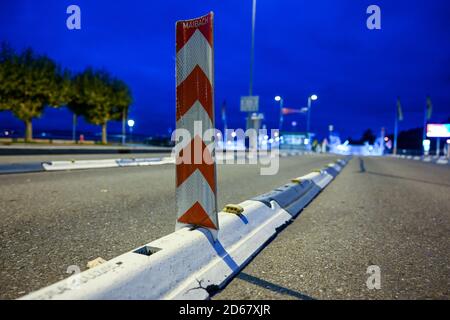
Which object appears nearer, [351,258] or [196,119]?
[196,119]

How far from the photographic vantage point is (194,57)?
98.8 inches

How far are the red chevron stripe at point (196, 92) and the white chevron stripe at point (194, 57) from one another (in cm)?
4

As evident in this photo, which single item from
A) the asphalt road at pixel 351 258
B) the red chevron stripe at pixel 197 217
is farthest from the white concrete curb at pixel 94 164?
the red chevron stripe at pixel 197 217

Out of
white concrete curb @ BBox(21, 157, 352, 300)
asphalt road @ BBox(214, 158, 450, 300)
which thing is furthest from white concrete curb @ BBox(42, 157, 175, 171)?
white concrete curb @ BBox(21, 157, 352, 300)

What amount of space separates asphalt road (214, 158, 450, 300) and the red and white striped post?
64 cm

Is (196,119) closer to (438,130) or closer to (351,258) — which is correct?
(351,258)

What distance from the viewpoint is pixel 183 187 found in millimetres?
2572

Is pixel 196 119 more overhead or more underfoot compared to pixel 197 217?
more overhead

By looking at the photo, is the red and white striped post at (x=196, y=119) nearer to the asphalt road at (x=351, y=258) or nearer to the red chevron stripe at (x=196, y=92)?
the red chevron stripe at (x=196, y=92)

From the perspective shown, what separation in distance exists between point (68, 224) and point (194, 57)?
8.29 ft

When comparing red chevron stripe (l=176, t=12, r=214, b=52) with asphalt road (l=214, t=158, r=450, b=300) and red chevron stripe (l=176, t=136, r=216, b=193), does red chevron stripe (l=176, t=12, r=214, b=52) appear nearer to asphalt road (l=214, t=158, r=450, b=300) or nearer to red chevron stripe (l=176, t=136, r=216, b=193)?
red chevron stripe (l=176, t=136, r=216, b=193)

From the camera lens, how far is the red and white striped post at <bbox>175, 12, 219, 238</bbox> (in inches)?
97.6

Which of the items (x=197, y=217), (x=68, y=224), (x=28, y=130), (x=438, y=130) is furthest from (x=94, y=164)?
(x=438, y=130)

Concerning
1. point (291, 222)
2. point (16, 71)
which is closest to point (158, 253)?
point (291, 222)
